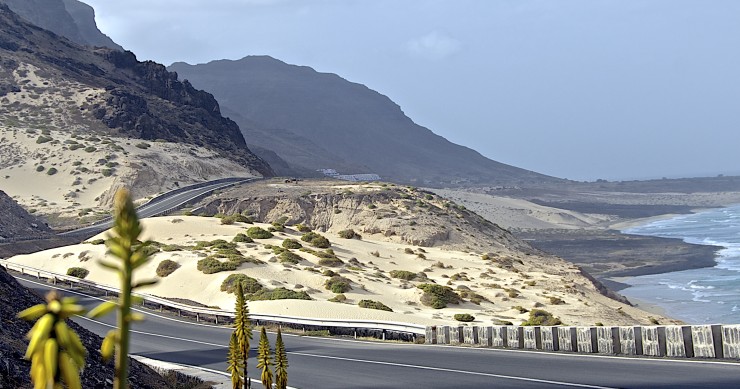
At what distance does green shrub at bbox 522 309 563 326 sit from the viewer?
31969mm

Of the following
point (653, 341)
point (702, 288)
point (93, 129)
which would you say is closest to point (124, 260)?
point (653, 341)

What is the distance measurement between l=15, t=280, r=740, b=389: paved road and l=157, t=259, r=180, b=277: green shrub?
16.5 meters

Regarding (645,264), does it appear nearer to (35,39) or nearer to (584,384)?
(584,384)

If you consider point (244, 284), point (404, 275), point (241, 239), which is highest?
point (241, 239)

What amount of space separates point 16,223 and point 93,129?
1519 inches

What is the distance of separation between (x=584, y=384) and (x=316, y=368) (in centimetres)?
606

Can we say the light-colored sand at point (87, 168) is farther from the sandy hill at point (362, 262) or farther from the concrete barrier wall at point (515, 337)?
the concrete barrier wall at point (515, 337)

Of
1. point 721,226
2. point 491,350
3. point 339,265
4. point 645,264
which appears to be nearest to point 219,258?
point 339,265

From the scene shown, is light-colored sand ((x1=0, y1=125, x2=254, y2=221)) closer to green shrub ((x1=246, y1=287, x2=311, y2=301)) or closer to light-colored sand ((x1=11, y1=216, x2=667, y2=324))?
light-colored sand ((x1=11, y1=216, x2=667, y2=324))

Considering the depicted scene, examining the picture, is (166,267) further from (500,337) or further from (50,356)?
(50,356)

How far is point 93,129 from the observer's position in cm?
9981

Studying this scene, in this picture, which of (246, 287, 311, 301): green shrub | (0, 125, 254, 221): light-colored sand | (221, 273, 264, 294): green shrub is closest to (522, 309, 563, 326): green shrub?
(246, 287, 311, 301): green shrub

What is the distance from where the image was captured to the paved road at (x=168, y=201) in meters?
63.6

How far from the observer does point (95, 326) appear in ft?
93.1
